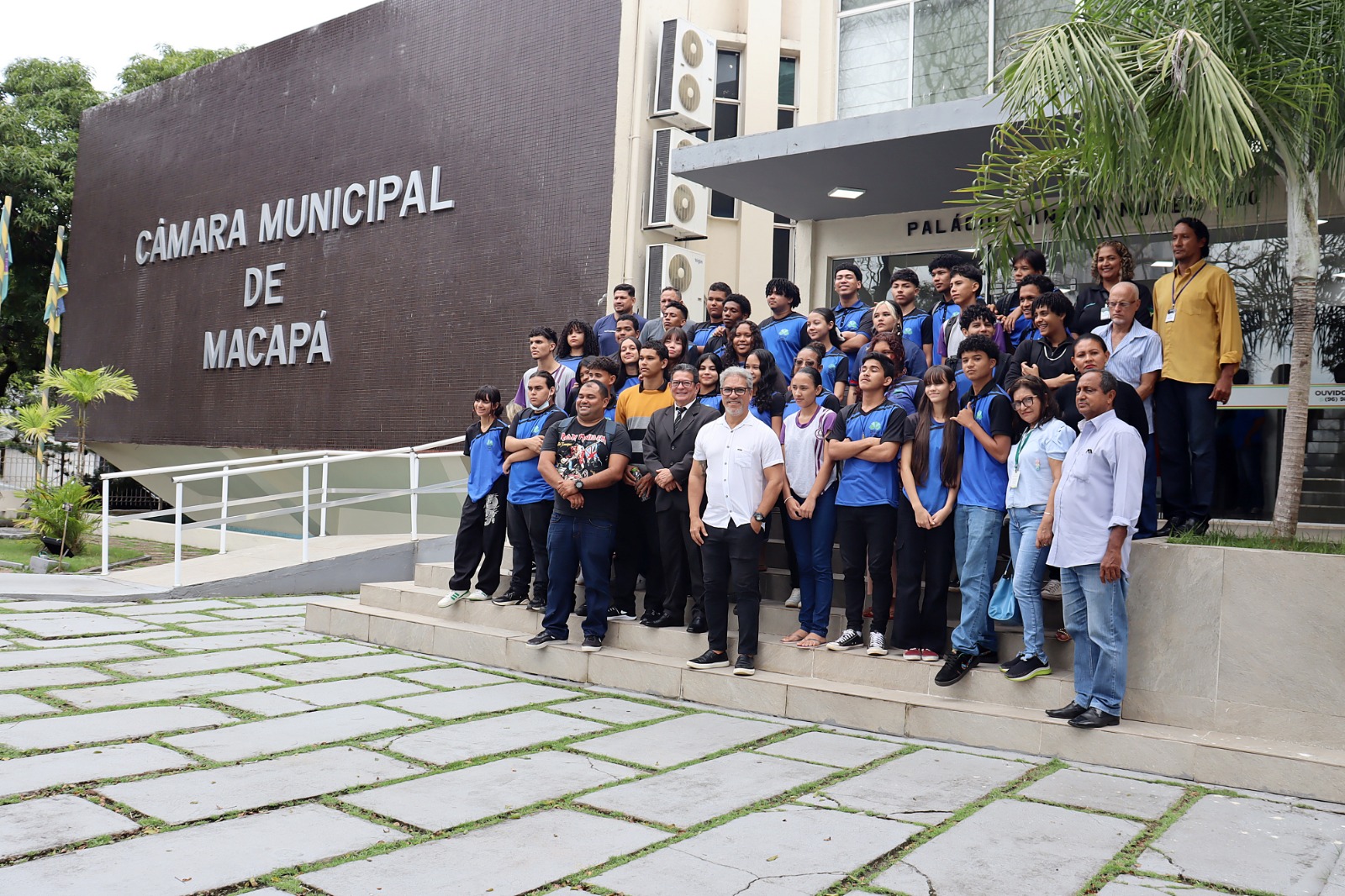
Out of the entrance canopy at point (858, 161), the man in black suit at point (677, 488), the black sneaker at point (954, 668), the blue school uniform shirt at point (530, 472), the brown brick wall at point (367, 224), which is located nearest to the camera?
the black sneaker at point (954, 668)

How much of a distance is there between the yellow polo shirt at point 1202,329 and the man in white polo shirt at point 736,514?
7.36 ft

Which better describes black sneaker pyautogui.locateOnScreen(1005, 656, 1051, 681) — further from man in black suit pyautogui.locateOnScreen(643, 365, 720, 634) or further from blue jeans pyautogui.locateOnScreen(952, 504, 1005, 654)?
man in black suit pyautogui.locateOnScreen(643, 365, 720, 634)

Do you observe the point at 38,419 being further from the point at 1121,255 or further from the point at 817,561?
the point at 1121,255

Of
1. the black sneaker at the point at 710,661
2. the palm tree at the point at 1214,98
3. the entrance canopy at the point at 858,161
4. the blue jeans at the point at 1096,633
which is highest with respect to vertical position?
the entrance canopy at the point at 858,161

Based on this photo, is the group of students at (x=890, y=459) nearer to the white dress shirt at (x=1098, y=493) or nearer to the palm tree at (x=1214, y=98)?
the white dress shirt at (x=1098, y=493)

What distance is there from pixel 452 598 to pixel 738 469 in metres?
2.75

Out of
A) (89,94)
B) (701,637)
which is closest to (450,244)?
(701,637)

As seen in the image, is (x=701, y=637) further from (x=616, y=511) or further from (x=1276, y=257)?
(x=1276, y=257)

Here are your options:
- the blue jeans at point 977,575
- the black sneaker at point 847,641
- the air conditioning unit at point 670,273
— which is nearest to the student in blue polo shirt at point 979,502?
the blue jeans at point 977,575

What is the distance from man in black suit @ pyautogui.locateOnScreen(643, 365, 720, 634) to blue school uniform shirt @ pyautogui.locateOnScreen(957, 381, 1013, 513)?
1.74 m

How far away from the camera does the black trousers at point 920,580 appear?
5922mm

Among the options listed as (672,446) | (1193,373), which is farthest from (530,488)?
(1193,373)

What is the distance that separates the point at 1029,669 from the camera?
5.50 m

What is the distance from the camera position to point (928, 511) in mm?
5918
